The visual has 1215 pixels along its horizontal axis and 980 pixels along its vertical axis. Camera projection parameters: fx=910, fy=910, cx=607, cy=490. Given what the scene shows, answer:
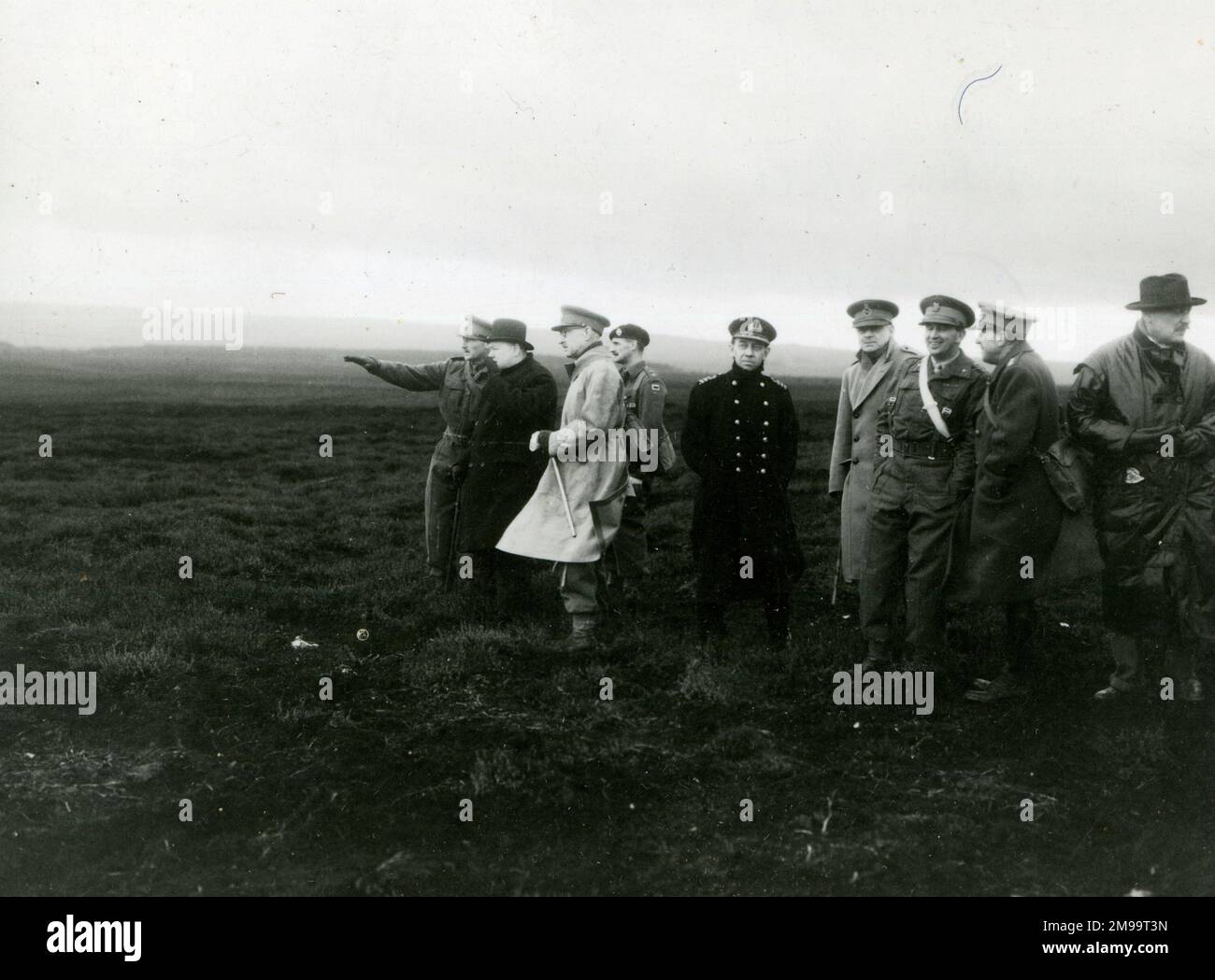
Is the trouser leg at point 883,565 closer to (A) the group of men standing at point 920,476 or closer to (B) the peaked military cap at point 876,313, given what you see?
(A) the group of men standing at point 920,476

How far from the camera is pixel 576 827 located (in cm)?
400

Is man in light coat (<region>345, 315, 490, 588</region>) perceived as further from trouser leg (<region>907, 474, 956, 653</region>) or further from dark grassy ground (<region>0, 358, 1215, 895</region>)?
trouser leg (<region>907, 474, 956, 653</region>)

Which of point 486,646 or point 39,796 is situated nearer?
point 39,796

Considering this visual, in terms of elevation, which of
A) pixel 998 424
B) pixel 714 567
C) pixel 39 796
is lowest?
pixel 39 796

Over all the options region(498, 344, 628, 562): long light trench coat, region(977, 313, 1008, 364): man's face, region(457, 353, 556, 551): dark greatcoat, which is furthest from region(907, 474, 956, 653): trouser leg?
region(457, 353, 556, 551): dark greatcoat

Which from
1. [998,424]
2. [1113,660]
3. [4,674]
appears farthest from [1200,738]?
[4,674]

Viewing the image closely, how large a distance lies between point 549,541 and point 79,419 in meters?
17.7

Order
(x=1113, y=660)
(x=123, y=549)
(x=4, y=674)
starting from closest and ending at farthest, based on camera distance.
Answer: (x=4, y=674) → (x=1113, y=660) → (x=123, y=549)

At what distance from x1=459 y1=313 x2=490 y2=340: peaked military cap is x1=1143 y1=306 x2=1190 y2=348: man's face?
4618 millimetres

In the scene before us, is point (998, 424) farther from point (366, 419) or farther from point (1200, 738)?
point (366, 419)

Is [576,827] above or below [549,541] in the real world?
below

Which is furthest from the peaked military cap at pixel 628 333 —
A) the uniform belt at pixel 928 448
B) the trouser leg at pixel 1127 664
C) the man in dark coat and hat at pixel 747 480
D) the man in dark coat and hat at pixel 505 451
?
the trouser leg at pixel 1127 664

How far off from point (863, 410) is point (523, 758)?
10.8ft

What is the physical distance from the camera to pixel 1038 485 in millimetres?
5215
